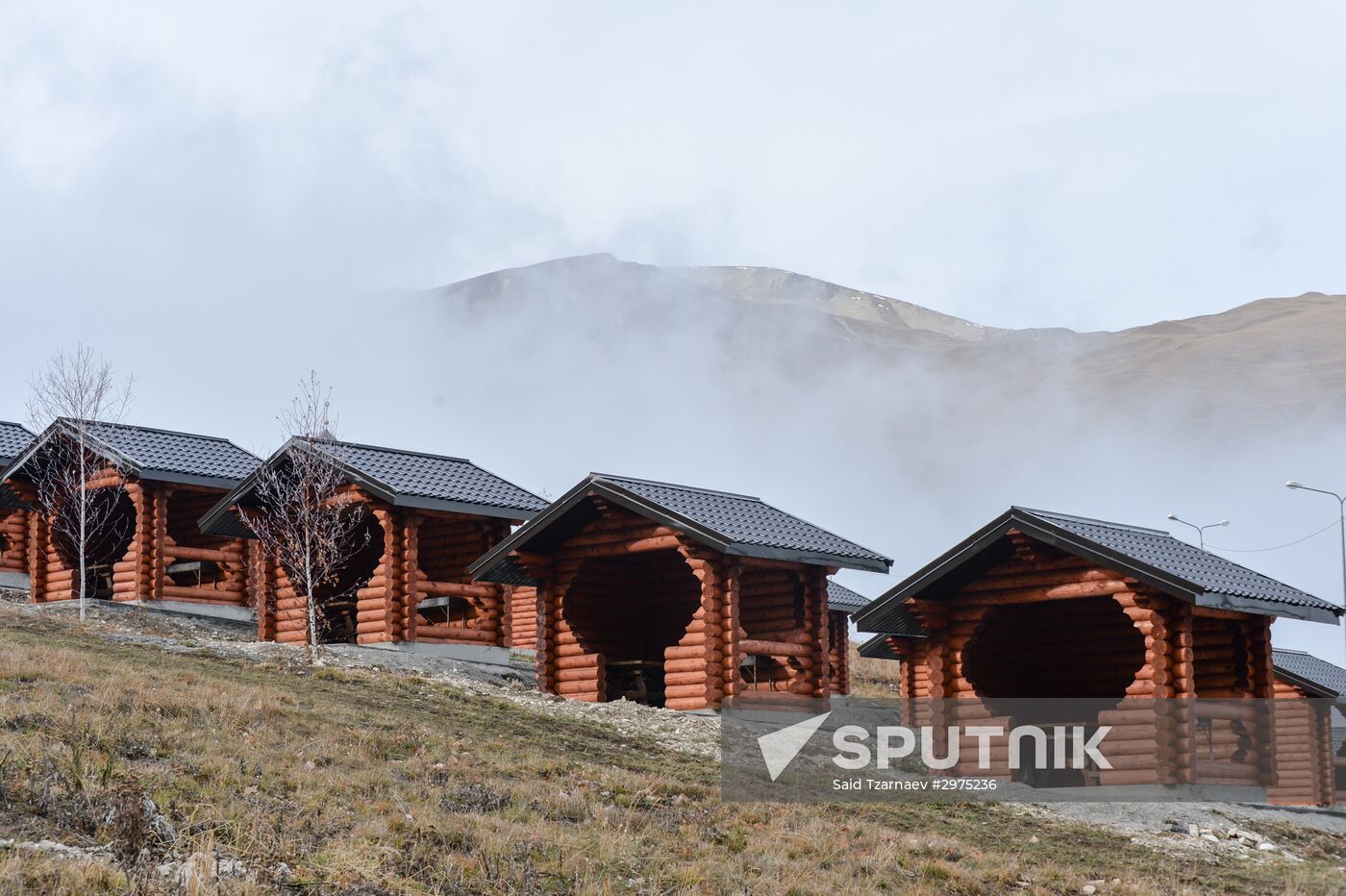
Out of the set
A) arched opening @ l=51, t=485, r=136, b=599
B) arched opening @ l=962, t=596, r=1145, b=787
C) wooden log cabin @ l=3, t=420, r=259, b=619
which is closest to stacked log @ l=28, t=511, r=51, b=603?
wooden log cabin @ l=3, t=420, r=259, b=619

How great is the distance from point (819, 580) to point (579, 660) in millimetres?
4671

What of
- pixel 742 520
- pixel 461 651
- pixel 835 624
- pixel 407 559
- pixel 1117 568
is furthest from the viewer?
pixel 835 624

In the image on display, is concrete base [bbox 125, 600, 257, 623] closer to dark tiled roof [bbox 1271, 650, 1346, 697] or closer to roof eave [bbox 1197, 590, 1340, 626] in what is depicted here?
roof eave [bbox 1197, 590, 1340, 626]

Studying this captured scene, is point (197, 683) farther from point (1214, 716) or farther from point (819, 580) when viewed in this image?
point (1214, 716)

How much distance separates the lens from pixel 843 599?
43.9 m

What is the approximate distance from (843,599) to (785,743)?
2047 cm

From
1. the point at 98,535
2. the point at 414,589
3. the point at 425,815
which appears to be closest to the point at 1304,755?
the point at 414,589

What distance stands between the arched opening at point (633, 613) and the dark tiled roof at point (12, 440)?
19.0 meters

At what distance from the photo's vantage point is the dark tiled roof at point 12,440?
40.3 meters

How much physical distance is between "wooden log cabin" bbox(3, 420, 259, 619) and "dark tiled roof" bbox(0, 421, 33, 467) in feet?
6.65

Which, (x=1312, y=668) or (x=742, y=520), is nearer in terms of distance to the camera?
(x=742, y=520)

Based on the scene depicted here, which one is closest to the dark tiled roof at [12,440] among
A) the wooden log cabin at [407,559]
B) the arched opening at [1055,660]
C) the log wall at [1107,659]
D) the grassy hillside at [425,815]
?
the wooden log cabin at [407,559]

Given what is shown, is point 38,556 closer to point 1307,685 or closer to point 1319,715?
point 1307,685

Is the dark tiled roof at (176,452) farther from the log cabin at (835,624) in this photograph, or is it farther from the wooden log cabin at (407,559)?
the log cabin at (835,624)
